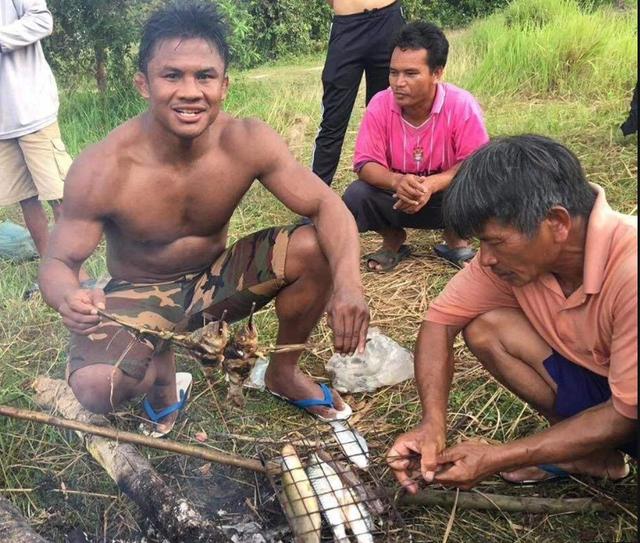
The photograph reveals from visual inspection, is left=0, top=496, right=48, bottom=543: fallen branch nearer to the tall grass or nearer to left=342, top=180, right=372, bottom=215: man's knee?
left=342, top=180, right=372, bottom=215: man's knee

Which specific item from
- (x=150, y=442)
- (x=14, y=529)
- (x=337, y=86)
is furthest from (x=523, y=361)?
(x=337, y=86)

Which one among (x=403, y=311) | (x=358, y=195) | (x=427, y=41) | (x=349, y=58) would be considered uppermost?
(x=427, y=41)

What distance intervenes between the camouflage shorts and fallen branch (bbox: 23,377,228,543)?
0.28 meters

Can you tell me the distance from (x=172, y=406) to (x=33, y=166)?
2.29m

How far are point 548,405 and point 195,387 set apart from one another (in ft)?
5.80

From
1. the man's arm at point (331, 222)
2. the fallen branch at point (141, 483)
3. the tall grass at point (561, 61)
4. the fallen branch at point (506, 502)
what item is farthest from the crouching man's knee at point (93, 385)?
the tall grass at point (561, 61)

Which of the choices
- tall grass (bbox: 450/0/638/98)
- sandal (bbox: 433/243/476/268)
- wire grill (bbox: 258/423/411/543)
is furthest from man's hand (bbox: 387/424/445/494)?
tall grass (bbox: 450/0/638/98)

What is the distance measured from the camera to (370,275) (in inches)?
187

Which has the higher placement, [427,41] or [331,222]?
[427,41]

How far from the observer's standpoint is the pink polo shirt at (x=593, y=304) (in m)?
2.12

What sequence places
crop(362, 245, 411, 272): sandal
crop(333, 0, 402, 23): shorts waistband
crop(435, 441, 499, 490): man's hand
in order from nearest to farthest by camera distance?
crop(435, 441, 499, 490): man's hand < crop(362, 245, 411, 272): sandal < crop(333, 0, 402, 23): shorts waistband

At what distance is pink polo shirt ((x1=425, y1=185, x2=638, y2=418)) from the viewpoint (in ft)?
6.97

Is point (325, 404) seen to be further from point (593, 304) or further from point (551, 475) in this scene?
point (593, 304)

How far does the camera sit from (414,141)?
179 inches
